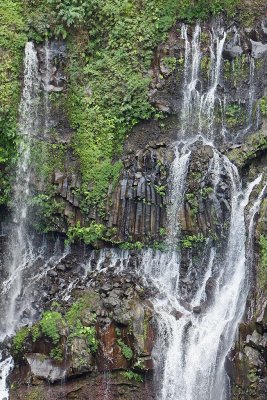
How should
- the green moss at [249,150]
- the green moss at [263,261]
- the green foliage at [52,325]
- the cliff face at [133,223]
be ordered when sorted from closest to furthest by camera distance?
the green moss at [263,261], the cliff face at [133,223], the green foliage at [52,325], the green moss at [249,150]

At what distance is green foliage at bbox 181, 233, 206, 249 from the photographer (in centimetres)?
1714

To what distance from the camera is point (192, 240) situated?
1723 centimetres

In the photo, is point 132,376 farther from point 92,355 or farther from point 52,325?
point 52,325

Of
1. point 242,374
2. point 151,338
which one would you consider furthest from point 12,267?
point 242,374

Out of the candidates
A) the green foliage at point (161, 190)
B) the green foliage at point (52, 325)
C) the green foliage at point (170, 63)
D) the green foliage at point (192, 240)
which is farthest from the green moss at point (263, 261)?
the green foliage at point (170, 63)

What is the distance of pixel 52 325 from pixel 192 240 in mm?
4987

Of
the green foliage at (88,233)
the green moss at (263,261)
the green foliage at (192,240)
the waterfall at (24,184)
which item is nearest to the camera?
the green moss at (263,261)

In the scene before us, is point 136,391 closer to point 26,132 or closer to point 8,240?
point 8,240

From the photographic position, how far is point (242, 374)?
13.6 metres

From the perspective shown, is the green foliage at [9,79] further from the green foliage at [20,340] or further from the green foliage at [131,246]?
the green foliage at [20,340]

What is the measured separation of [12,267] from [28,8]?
29.1 feet

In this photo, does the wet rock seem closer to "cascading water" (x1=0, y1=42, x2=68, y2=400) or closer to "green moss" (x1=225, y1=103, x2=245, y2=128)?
"cascading water" (x1=0, y1=42, x2=68, y2=400)

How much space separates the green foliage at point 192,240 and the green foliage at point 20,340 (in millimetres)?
5317

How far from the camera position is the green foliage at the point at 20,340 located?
601 inches
